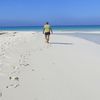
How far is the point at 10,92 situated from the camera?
572cm

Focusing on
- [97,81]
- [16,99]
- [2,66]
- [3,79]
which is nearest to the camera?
[16,99]

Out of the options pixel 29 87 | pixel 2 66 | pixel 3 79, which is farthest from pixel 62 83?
pixel 2 66

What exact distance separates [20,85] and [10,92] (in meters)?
0.61

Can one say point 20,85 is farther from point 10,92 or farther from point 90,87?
point 90,87

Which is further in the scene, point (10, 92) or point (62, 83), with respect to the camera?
point (62, 83)

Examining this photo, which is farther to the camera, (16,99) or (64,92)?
(64,92)

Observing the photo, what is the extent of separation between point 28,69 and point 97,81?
2178 mm

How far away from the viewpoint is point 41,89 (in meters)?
6.20

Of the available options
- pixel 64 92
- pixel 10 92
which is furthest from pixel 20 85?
pixel 64 92

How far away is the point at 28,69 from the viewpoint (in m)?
8.33

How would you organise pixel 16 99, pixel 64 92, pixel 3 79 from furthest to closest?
pixel 3 79, pixel 64 92, pixel 16 99

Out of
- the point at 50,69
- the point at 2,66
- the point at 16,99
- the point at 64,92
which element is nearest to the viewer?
the point at 16,99

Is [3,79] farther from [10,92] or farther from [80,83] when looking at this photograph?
[80,83]

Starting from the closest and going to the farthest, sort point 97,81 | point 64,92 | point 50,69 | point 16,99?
point 16,99 < point 64,92 < point 97,81 < point 50,69
